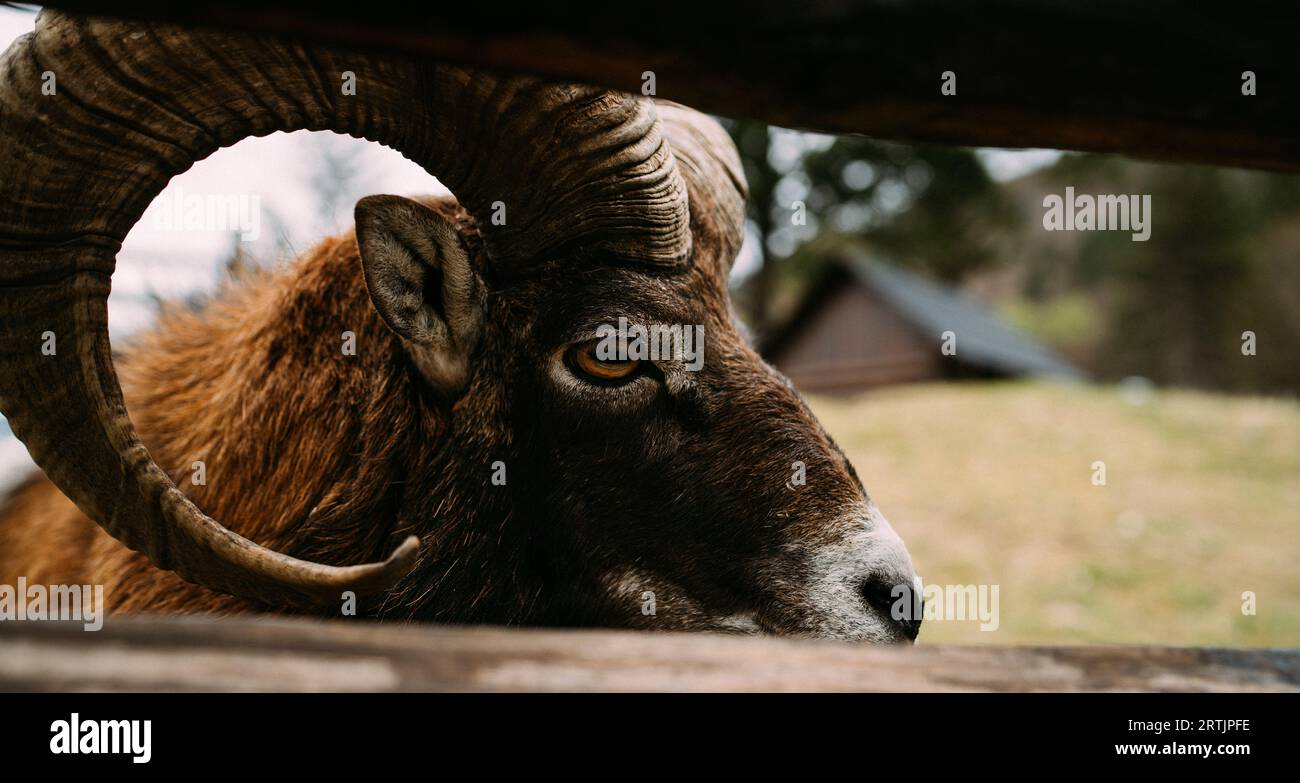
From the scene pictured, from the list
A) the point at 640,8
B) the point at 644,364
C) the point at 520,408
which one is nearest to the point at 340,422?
the point at 520,408

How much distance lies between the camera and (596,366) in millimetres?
3059

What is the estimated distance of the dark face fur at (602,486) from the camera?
3006 millimetres

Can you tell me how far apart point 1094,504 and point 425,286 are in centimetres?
1447

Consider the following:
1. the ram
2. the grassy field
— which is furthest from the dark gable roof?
the ram

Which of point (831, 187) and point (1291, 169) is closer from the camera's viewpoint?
point (1291, 169)

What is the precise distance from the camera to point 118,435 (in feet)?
8.05

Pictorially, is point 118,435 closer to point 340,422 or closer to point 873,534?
point 340,422

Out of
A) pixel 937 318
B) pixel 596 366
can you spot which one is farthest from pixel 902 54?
pixel 937 318

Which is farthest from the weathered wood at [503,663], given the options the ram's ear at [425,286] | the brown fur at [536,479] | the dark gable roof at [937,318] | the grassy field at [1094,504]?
the dark gable roof at [937,318]

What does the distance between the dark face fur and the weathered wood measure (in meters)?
1.07

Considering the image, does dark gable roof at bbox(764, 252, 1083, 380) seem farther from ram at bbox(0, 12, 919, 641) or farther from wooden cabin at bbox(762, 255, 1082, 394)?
ram at bbox(0, 12, 919, 641)

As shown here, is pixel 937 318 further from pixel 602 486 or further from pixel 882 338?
pixel 602 486

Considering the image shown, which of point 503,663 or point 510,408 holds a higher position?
point 510,408
